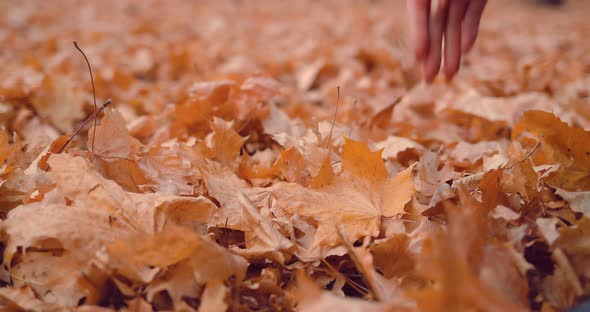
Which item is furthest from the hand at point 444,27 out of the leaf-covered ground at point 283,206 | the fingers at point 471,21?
the leaf-covered ground at point 283,206

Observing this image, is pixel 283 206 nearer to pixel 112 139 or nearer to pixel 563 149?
pixel 112 139

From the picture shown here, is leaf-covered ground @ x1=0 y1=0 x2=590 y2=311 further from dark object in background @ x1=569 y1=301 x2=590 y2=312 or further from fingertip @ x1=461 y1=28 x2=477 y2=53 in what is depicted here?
fingertip @ x1=461 y1=28 x2=477 y2=53

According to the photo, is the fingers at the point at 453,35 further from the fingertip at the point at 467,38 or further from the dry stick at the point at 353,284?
the dry stick at the point at 353,284

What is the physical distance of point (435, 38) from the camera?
2.91ft

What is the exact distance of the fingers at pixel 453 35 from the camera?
85 centimetres

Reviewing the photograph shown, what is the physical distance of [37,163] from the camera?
2.63ft

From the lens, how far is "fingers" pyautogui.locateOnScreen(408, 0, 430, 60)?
33.5 inches

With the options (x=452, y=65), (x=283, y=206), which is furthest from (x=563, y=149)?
(x=283, y=206)

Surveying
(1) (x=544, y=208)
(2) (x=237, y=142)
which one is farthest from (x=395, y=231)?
(2) (x=237, y=142)

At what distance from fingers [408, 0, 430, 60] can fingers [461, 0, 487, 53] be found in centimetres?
7

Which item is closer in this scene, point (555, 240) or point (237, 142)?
point (555, 240)

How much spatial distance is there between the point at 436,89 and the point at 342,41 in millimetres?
1286

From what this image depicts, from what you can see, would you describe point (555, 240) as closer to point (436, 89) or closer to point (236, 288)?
point (236, 288)

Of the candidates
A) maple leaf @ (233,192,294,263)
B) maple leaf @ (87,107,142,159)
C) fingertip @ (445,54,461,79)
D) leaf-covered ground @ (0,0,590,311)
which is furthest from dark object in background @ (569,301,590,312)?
maple leaf @ (87,107,142,159)
